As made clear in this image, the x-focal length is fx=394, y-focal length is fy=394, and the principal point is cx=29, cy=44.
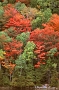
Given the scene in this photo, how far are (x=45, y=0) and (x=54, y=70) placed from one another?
15937 millimetres

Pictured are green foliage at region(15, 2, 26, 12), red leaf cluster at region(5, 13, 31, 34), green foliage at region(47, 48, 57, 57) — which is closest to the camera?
green foliage at region(47, 48, 57, 57)

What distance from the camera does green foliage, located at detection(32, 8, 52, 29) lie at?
167 feet

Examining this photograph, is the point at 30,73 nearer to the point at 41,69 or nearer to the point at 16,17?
the point at 41,69

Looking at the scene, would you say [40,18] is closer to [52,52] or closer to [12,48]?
[52,52]

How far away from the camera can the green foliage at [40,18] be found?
50.8m

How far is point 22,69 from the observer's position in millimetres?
44500

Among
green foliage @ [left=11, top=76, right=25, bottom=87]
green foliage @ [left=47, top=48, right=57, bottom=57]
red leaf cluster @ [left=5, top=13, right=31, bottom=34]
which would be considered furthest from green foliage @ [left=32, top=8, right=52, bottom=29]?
green foliage @ [left=11, top=76, right=25, bottom=87]

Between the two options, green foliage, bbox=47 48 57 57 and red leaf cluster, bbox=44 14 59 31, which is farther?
red leaf cluster, bbox=44 14 59 31

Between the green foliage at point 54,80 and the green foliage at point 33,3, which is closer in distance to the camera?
the green foliage at point 54,80

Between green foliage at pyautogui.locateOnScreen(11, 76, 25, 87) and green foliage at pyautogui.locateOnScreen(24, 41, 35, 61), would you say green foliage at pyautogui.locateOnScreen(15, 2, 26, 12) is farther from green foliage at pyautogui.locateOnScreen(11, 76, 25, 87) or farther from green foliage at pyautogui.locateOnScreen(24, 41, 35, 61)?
green foliage at pyautogui.locateOnScreen(11, 76, 25, 87)

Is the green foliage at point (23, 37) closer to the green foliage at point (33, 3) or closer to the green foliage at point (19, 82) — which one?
the green foliage at point (19, 82)

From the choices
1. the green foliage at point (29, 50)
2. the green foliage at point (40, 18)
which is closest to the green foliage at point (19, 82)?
the green foliage at point (29, 50)

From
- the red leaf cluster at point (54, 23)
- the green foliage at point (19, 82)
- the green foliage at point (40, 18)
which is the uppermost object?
the red leaf cluster at point (54, 23)

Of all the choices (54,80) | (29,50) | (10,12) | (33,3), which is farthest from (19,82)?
(33,3)
